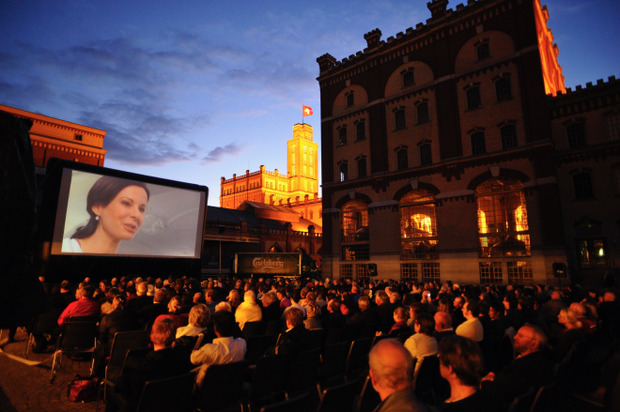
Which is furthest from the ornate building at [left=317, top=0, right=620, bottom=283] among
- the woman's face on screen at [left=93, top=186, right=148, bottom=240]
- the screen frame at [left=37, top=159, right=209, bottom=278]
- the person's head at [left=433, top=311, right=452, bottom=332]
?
the person's head at [left=433, top=311, right=452, bottom=332]

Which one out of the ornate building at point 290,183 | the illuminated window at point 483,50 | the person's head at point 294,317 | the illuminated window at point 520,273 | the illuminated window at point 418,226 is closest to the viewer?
the person's head at point 294,317

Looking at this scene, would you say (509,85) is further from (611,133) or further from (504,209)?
(504,209)

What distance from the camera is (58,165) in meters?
18.2

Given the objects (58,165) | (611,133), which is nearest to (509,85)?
(611,133)

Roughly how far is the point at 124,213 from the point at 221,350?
18.7 m

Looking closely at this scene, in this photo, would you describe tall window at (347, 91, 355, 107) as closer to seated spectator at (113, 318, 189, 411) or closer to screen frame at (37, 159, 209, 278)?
screen frame at (37, 159, 209, 278)

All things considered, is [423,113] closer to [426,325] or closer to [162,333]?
[426,325]

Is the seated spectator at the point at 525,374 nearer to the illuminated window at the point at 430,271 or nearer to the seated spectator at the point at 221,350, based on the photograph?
the seated spectator at the point at 221,350

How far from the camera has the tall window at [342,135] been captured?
3353 cm

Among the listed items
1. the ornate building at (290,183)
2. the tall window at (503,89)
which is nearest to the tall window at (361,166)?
the tall window at (503,89)

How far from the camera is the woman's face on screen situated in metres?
19.8

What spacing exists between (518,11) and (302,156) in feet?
229

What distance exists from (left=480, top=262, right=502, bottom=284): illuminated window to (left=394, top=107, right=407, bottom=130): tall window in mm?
13084

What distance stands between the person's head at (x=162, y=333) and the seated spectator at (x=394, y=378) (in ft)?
9.56
